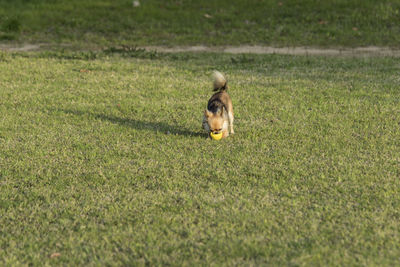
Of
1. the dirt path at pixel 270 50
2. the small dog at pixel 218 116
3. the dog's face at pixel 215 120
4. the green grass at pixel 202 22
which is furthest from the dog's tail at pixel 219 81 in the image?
the green grass at pixel 202 22

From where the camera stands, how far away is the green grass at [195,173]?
161 inches

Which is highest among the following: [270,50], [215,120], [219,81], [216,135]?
[219,81]

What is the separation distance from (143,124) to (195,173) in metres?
1.97

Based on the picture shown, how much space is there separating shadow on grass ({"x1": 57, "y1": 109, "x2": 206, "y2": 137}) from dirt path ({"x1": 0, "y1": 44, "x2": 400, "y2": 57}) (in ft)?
19.7

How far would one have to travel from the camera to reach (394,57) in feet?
39.9

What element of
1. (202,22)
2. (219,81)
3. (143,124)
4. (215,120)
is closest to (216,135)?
(215,120)

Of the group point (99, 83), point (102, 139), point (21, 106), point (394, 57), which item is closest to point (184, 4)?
point (394, 57)

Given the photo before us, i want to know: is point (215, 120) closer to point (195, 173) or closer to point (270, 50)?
point (195, 173)

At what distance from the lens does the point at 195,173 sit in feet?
18.0

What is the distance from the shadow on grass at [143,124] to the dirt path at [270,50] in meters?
6.01

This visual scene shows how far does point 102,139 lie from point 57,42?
353 inches

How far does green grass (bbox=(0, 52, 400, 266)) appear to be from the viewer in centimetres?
409

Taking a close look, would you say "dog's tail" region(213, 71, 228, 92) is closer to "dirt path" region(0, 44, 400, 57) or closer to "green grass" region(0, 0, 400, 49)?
"dirt path" region(0, 44, 400, 57)

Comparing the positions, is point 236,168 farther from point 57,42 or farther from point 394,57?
point 57,42
